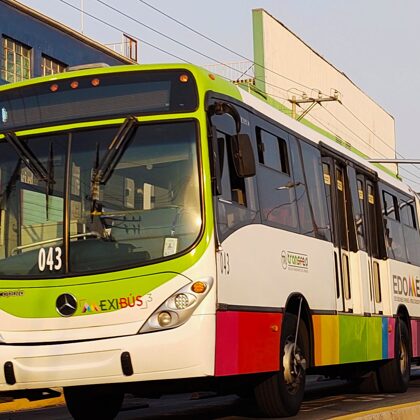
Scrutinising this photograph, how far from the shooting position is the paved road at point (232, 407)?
12.1 meters

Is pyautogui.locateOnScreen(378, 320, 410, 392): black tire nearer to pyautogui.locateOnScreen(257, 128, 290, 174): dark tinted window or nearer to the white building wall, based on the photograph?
pyautogui.locateOnScreen(257, 128, 290, 174): dark tinted window

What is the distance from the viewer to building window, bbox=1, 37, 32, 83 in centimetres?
3002

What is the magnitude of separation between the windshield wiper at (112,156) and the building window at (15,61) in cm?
2072

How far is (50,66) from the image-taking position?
32.5 metres

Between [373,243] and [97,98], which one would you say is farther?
[373,243]

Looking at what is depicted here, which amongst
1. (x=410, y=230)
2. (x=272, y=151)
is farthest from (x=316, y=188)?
(x=410, y=230)

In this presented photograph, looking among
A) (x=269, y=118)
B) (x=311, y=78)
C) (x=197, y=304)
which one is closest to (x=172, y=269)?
(x=197, y=304)

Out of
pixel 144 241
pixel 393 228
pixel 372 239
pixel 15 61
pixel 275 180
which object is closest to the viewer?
pixel 144 241

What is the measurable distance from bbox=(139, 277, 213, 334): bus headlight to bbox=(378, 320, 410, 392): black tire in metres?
7.12

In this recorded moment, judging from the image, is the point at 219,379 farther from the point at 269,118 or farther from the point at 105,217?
the point at 269,118

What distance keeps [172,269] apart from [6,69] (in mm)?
21894

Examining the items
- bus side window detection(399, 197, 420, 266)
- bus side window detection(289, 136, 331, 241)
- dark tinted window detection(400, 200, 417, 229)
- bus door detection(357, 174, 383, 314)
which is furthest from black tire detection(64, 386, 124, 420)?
dark tinted window detection(400, 200, 417, 229)

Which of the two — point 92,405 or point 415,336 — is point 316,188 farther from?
point 415,336

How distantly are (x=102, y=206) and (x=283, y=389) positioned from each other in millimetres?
2811
